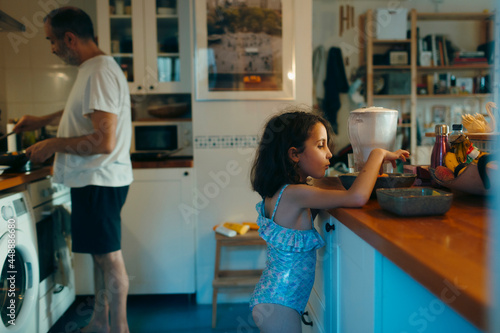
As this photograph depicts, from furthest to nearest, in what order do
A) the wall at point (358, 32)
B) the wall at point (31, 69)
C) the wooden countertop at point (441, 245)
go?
the wall at point (358, 32), the wall at point (31, 69), the wooden countertop at point (441, 245)

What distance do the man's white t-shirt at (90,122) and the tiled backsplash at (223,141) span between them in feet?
2.20

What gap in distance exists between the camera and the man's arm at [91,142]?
168cm

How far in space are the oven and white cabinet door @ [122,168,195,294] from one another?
370 mm

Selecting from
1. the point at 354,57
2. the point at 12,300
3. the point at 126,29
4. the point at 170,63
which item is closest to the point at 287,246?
the point at 12,300

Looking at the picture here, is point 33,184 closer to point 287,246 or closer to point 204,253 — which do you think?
point 204,253

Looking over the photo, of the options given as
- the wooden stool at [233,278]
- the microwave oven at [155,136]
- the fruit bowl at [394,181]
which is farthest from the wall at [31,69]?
the fruit bowl at [394,181]

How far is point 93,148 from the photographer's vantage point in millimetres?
1689

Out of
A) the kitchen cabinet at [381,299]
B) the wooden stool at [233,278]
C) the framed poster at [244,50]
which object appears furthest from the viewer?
the framed poster at [244,50]

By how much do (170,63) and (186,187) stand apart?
90cm

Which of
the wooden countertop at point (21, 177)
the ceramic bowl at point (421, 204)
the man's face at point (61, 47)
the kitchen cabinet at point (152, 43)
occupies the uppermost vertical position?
the kitchen cabinet at point (152, 43)

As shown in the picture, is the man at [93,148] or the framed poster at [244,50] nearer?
the man at [93,148]

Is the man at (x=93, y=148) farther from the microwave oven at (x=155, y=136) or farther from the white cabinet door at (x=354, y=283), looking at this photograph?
the white cabinet door at (x=354, y=283)

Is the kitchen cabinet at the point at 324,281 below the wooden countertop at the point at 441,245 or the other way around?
below

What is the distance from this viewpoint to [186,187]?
8.07 ft
